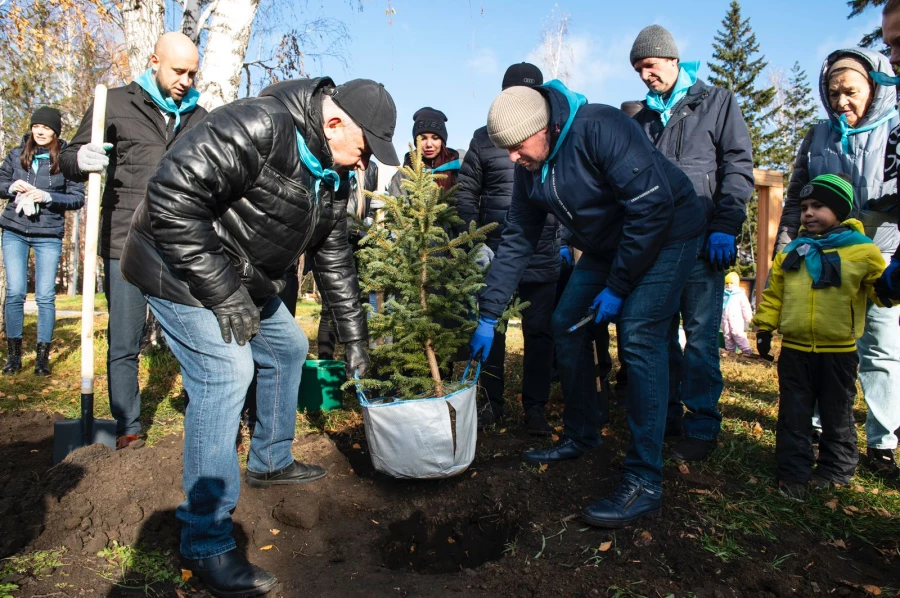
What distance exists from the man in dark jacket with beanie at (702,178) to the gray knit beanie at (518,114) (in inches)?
47.0

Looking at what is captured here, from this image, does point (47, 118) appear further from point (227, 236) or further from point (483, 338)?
point (483, 338)

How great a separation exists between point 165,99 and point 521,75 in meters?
2.56

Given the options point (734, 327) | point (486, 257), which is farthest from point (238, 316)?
point (734, 327)

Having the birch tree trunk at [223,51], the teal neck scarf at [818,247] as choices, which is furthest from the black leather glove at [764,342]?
the birch tree trunk at [223,51]

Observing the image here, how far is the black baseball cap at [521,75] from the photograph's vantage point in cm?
453

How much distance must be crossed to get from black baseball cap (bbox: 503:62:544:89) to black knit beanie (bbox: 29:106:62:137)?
441 centimetres

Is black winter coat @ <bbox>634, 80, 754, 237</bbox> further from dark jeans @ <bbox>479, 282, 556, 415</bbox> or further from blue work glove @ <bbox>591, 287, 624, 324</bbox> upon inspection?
dark jeans @ <bbox>479, 282, 556, 415</bbox>

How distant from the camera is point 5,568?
2.35 meters

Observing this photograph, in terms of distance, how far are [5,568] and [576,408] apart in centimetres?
292

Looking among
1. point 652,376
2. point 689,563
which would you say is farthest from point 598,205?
point 689,563

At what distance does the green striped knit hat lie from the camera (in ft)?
11.1

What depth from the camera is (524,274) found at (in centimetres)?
429

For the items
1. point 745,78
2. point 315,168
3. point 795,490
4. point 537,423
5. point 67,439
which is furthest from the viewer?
point 745,78

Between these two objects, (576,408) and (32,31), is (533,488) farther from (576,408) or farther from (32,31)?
(32,31)
